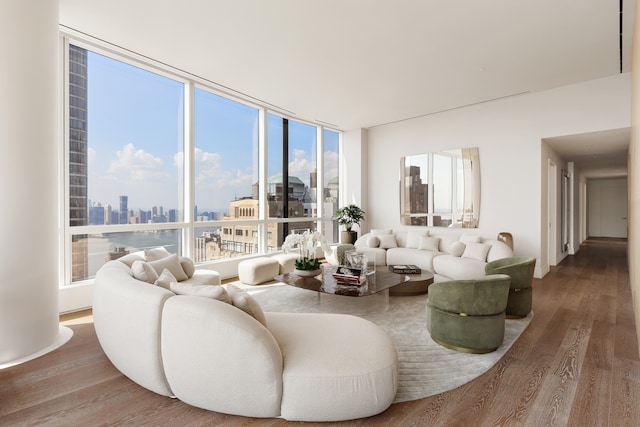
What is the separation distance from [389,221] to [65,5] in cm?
664

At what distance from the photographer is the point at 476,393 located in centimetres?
215

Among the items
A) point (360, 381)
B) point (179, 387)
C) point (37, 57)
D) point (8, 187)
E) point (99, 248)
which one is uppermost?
point (37, 57)

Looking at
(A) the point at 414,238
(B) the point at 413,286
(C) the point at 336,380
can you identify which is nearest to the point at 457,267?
(B) the point at 413,286

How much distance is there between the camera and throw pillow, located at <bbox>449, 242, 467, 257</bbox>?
18.3ft

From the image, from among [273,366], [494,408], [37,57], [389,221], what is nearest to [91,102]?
[37,57]

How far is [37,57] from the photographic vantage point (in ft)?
9.32

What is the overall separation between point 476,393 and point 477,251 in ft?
11.4

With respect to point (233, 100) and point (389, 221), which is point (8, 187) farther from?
point (389, 221)

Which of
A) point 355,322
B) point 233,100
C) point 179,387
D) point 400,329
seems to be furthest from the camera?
point 233,100

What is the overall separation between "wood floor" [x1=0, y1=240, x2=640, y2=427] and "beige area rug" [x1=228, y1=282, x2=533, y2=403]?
8 cm

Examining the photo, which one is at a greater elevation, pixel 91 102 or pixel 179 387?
pixel 91 102

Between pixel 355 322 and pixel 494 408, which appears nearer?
pixel 494 408

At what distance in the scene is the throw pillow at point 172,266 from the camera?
3.57 m

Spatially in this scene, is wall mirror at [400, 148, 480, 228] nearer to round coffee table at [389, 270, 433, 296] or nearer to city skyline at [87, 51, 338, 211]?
round coffee table at [389, 270, 433, 296]
